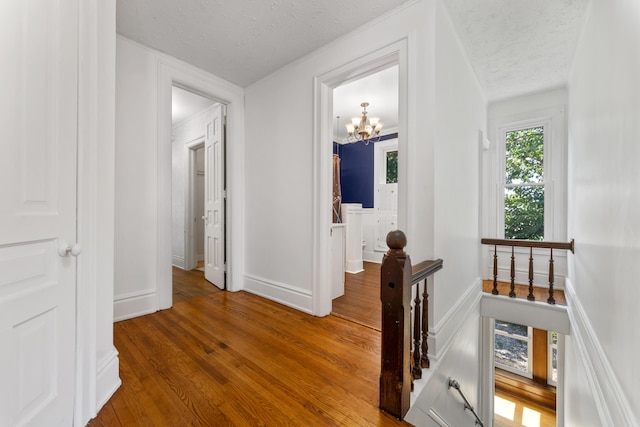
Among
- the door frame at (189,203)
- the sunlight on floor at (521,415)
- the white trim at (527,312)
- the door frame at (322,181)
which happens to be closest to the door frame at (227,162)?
the door frame at (322,181)

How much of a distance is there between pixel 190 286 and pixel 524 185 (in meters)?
4.92

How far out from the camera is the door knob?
1.10m

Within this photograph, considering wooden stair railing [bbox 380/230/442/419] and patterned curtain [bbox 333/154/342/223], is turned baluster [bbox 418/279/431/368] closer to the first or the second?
wooden stair railing [bbox 380/230/442/419]

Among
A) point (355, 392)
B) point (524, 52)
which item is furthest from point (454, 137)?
point (355, 392)

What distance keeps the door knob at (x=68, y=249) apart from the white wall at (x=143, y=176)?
145 cm

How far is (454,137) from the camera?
229 cm

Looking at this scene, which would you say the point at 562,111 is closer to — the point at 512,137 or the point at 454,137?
the point at 512,137

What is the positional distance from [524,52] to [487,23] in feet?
2.61

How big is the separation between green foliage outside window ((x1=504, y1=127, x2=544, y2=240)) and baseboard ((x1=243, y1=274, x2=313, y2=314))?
3.32 m

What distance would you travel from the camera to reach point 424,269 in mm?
1588

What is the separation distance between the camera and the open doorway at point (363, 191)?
3197 millimetres

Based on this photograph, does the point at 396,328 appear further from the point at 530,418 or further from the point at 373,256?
the point at 530,418

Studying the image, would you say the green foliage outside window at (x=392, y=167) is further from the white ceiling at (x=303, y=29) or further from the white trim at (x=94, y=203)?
the white trim at (x=94, y=203)

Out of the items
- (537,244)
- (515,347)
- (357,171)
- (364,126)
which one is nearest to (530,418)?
(515,347)
